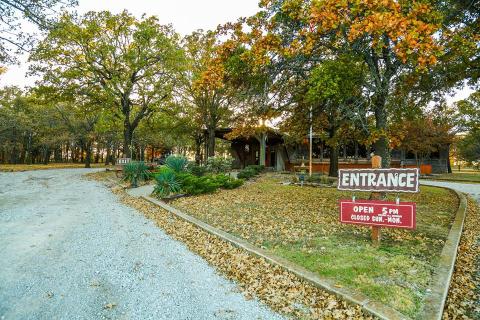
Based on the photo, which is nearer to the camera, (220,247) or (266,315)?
(266,315)

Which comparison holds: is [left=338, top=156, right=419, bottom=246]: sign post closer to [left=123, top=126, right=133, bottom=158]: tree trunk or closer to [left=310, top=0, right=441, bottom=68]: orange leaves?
[left=310, top=0, right=441, bottom=68]: orange leaves

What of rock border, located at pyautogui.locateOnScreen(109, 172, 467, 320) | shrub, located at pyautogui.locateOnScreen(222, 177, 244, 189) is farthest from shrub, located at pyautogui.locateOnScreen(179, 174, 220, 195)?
rock border, located at pyautogui.locateOnScreen(109, 172, 467, 320)

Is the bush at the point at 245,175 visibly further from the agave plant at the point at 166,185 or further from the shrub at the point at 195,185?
the agave plant at the point at 166,185

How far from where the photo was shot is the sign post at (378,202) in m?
4.61

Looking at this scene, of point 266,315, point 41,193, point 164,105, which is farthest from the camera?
point 164,105

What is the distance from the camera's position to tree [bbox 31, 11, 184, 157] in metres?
19.0

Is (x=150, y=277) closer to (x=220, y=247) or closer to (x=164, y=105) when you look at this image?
(x=220, y=247)

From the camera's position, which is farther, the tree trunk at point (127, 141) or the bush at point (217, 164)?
the tree trunk at point (127, 141)

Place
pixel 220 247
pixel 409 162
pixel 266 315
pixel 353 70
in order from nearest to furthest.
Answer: pixel 266 315 < pixel 220 247 < pixel 353 70 < pixel 409 162

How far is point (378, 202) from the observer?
16.0ft

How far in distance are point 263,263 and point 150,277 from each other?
1.79 metres

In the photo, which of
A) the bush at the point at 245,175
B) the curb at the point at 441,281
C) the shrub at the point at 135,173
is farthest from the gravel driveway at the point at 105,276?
the bush at the point at 245,175

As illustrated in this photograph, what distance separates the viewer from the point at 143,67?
68.7 ft

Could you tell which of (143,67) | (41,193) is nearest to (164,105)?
(143,67)
